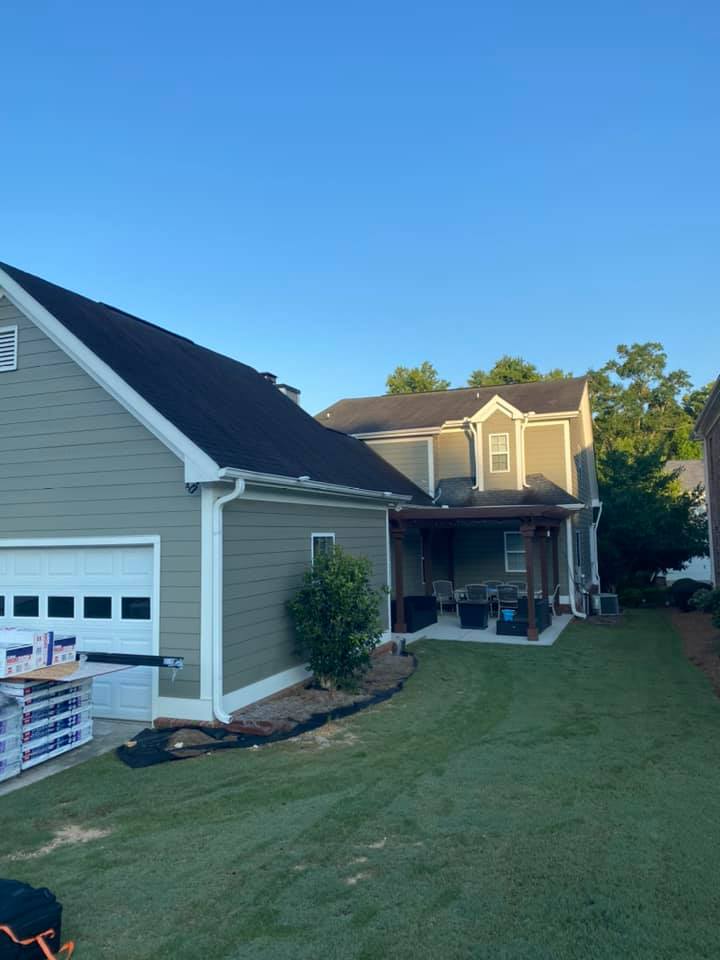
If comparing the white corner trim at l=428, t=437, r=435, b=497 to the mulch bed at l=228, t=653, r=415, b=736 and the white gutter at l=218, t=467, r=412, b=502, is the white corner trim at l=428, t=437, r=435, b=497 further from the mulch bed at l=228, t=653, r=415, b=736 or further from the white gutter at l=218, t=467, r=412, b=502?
the mulch bed at l=228, t=653, r=415, b=736

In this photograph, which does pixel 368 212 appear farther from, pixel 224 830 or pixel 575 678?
pixel 224 830

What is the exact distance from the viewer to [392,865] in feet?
13.4

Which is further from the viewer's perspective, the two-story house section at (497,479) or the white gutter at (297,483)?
the two-story house section at (497,479)

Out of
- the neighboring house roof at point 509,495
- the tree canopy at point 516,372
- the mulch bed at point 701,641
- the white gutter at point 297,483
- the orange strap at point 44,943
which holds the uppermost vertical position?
the tree canopy at point 516,372

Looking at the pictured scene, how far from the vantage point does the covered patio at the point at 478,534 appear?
1403 cm

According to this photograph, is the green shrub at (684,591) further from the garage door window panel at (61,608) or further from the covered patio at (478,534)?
the garage door window panel at (61,608)

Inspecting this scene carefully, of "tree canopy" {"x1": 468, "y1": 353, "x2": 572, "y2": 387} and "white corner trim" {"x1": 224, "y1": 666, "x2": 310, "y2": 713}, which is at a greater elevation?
"tree canopy" {"x1": 468, "y1": 353, "x2": 572, "y2": 387}

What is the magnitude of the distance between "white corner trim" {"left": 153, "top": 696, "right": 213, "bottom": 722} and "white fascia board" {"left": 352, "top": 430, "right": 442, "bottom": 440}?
1327 centimetres

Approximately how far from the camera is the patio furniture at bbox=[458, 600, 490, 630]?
15.2m

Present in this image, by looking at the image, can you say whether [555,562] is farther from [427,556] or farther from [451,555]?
[427,556]

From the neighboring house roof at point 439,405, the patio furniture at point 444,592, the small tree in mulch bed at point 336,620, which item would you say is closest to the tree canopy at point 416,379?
the neighboring house roof at point 439,405

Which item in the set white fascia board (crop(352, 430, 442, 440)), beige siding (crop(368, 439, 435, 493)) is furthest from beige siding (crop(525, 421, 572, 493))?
beige siding (crop(368, 439, 435, 493))

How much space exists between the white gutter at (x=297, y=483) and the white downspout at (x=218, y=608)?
16cm

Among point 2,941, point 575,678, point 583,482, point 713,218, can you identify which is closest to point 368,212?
point 713,218
